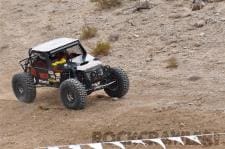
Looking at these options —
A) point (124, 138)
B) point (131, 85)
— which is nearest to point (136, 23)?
point (131, 85)

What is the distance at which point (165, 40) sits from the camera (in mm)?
19250

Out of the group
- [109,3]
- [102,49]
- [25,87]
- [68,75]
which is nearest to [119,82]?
[68,75]

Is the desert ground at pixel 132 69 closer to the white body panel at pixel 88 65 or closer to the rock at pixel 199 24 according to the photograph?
the rock at pixel 199 24

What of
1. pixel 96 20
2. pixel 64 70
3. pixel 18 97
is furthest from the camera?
pixel 96 20

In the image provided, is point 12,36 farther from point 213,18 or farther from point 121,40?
point 213,18

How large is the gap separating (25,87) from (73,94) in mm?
1791

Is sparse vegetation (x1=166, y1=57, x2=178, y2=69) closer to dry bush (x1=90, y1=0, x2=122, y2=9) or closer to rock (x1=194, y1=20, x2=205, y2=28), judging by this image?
rock (x1=194, y1=20, x2=205, y2=28)

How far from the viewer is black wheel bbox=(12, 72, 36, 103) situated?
15.2m

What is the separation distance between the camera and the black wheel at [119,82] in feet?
49.0

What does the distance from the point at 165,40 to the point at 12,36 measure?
24.0ft

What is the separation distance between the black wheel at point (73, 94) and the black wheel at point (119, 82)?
4.16 feet

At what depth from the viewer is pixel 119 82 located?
15.0m

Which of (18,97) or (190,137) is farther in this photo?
(18,97)

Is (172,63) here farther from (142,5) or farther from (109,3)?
(109,3)
